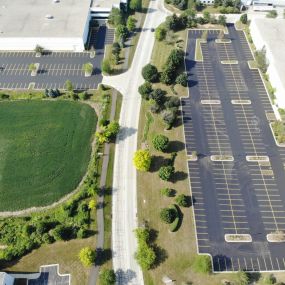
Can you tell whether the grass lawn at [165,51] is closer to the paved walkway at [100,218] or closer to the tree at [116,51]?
the tree at [116,51]

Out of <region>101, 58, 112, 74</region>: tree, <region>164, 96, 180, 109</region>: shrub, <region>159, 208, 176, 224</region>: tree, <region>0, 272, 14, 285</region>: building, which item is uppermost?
<region>101, 58, 112, 74</region>: tree

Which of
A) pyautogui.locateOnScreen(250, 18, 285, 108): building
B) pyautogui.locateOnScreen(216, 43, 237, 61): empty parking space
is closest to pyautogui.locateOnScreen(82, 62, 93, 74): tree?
pyautogui.locateOnScreen(216, 43, 237, 61): empty parking space

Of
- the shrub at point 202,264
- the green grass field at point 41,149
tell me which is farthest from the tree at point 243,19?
the shrub at point 202,264

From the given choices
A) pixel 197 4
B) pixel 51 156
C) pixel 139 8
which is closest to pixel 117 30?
pixel 139 8

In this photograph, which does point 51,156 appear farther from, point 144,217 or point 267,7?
point 267,7

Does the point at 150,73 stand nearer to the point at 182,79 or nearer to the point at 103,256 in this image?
the point at 182,79

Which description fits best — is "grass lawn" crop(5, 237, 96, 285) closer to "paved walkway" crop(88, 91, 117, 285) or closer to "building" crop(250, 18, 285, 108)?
"paved walkway" crop(88, 91, 117, 285)

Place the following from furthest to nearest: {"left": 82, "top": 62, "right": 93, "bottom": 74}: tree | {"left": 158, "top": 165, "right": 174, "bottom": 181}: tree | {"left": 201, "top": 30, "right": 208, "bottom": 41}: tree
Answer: {"left": 201, "top": 30, "right": 208, "bottom": 41}: tree, {"left": 82, "top": 62, "right": 93, "bottom": 74}: tree, {"left": 158, "top": 165, "right": 174, "bottom": 181}: tree
